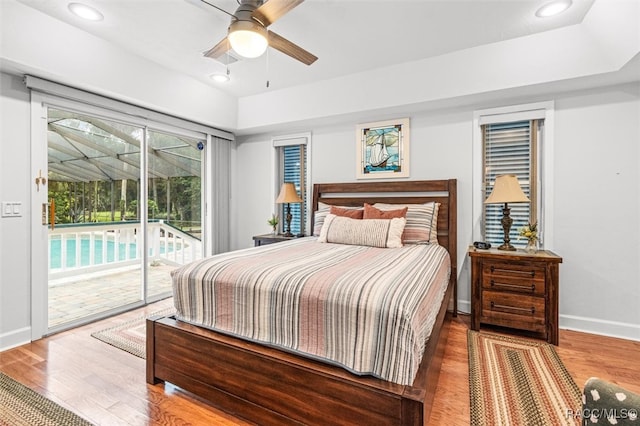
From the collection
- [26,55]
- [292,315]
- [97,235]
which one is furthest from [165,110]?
[292,315]

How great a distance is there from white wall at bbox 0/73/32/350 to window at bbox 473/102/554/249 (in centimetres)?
425

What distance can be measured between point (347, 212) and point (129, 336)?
244 centimetres

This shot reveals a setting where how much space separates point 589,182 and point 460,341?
1.93 meters

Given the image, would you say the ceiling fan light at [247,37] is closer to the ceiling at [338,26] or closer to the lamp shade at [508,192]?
the ceiling at [338,26]

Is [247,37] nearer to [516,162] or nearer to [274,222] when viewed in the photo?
[274,222]

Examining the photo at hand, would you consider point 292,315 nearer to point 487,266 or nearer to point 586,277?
point 487,266

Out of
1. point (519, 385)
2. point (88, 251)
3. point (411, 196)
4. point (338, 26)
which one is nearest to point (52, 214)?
point (88, 251)

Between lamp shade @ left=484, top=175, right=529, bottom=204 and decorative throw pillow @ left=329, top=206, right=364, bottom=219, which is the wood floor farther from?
decorative throw pillow @ left=329, top=206, right=364, bottom=219

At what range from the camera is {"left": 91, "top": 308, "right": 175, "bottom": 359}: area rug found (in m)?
2.57

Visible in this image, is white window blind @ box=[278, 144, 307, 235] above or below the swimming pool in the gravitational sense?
above

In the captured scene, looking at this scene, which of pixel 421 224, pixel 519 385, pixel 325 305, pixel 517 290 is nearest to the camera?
pixel 325 305

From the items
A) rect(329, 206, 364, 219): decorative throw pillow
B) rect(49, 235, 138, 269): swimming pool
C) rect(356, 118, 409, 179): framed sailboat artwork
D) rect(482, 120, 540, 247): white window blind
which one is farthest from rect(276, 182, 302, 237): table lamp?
rect(482, 120, 540, 247): white window blind

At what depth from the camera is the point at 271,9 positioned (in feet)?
6.05

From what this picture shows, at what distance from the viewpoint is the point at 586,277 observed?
2982 millimetres
